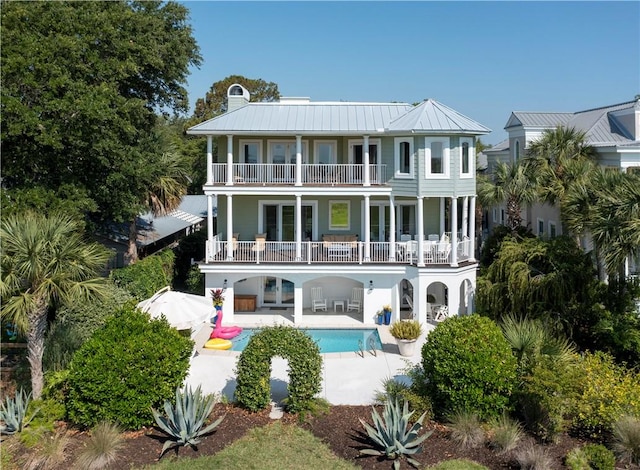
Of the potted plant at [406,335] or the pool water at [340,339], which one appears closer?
the potted plant at [406,335]

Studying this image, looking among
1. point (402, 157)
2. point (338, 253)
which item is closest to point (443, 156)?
point (402, 157)

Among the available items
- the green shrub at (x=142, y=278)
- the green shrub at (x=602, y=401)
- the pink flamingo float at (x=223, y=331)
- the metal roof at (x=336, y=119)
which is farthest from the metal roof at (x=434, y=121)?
the green shrub at (x=602, y=401)

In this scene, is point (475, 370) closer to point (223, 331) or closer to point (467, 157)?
point (223, 331)

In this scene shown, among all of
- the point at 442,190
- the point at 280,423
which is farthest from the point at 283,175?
the point at 280,423

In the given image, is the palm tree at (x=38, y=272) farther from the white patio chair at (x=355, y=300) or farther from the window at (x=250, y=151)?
the white patio chair at (x=355, y=300)

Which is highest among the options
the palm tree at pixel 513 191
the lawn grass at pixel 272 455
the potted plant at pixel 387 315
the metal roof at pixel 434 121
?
the metal roof at pixel 434 121

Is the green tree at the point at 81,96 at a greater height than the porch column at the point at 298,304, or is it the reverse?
the green tree at the point at 81,96

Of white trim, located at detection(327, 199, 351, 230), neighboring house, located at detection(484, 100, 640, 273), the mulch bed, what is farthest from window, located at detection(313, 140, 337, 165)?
the mulch bed
